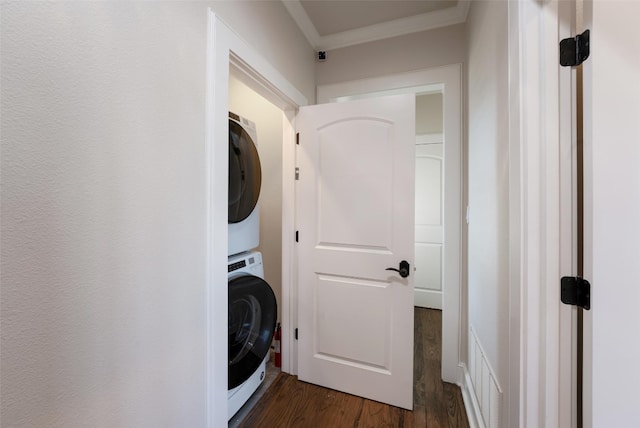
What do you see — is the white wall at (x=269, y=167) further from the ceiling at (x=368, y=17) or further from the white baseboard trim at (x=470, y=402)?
the white baseboard trim at (x=470, y=402)

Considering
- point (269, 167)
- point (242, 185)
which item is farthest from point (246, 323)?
point (269, 167)

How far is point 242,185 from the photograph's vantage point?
144 cm

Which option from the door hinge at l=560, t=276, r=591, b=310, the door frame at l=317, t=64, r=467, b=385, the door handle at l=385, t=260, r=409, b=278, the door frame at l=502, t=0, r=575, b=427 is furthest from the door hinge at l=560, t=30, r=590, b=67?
the door handle at l=385, t=260, r=409, b=278

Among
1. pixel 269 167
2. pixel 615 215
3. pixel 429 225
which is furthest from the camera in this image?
pixel 429 225

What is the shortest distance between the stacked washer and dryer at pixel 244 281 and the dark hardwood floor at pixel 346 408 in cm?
18

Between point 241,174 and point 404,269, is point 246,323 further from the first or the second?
point 404,269

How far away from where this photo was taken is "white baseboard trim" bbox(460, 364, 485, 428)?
1340 mm

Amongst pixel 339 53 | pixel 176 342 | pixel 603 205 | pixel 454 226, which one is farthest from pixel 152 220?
pixel 339 53

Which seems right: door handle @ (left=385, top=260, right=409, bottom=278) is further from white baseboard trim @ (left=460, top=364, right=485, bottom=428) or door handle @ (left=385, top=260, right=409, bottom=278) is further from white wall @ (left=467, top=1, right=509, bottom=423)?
white baseboard trim @ (left=460, top=364, right=485, bottom=428)

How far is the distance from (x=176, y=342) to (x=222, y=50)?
1216mm

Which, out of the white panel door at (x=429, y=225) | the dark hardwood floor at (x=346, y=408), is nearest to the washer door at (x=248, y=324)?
the dark hardwood floor at (x=346, y=408)

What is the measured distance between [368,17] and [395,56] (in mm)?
335

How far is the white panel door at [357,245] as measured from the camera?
1606 mm

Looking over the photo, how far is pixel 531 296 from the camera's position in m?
0.80
